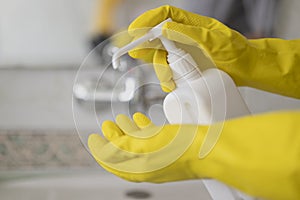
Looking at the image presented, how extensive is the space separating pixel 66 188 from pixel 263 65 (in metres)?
0.65

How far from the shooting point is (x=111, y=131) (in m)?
0.50

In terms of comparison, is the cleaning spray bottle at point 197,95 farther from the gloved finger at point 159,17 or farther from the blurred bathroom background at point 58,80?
the blurred bathroom background at point 58,80

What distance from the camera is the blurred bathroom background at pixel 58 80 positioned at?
0.97 m

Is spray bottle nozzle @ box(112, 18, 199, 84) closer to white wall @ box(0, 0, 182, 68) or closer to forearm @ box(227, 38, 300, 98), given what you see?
forearm @ box(227, 38, 300, 98)

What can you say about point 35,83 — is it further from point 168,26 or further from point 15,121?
point 168,26

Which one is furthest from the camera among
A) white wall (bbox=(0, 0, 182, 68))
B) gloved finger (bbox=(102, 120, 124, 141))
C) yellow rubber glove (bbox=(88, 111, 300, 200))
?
white wall (bbox=(0, 0, 182, 68))

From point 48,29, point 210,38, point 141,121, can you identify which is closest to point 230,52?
point 210,38

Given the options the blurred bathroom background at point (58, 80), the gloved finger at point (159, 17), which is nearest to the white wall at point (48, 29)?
the blurred bathroom background at point (58, 80)

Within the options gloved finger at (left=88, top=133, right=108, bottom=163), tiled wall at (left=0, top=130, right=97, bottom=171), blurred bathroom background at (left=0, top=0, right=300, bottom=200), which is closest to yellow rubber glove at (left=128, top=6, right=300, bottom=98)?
gloved finger at (left=88, top=133, right=108, bottom=163)

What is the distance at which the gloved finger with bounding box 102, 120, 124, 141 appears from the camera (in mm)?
500

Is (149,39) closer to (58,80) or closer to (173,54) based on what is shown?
(173,54)

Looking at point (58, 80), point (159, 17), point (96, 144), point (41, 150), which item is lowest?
point (41, 150)

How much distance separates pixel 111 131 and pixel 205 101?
120mm

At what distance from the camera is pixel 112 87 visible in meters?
A: 0.82
